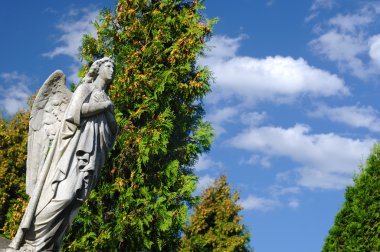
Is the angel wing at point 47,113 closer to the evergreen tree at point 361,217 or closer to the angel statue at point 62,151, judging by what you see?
the angel statue at point 62,151

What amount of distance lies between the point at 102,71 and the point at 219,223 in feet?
64.8

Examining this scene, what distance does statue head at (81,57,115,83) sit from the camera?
6.57m

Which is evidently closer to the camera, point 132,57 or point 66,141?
point 66,141

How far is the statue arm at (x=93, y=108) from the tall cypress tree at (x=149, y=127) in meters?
9.77

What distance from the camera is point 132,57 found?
17703 mm

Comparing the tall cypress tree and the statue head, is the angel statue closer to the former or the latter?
the statue head

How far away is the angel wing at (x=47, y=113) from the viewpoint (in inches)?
256

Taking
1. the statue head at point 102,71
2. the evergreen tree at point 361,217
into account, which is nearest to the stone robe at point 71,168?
the statue head at point 102,71

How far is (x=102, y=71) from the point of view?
6598mm

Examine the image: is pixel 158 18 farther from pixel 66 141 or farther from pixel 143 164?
pixel 66 141

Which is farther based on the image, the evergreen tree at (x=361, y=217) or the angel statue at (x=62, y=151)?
the evergreen tree at (x=361, y=217)

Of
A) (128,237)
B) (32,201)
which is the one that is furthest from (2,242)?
(128,237)

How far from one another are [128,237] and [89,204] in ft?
5.01

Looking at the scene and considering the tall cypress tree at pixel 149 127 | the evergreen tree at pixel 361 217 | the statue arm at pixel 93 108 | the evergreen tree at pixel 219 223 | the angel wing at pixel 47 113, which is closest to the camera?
the statue arm at pixel 93 108
